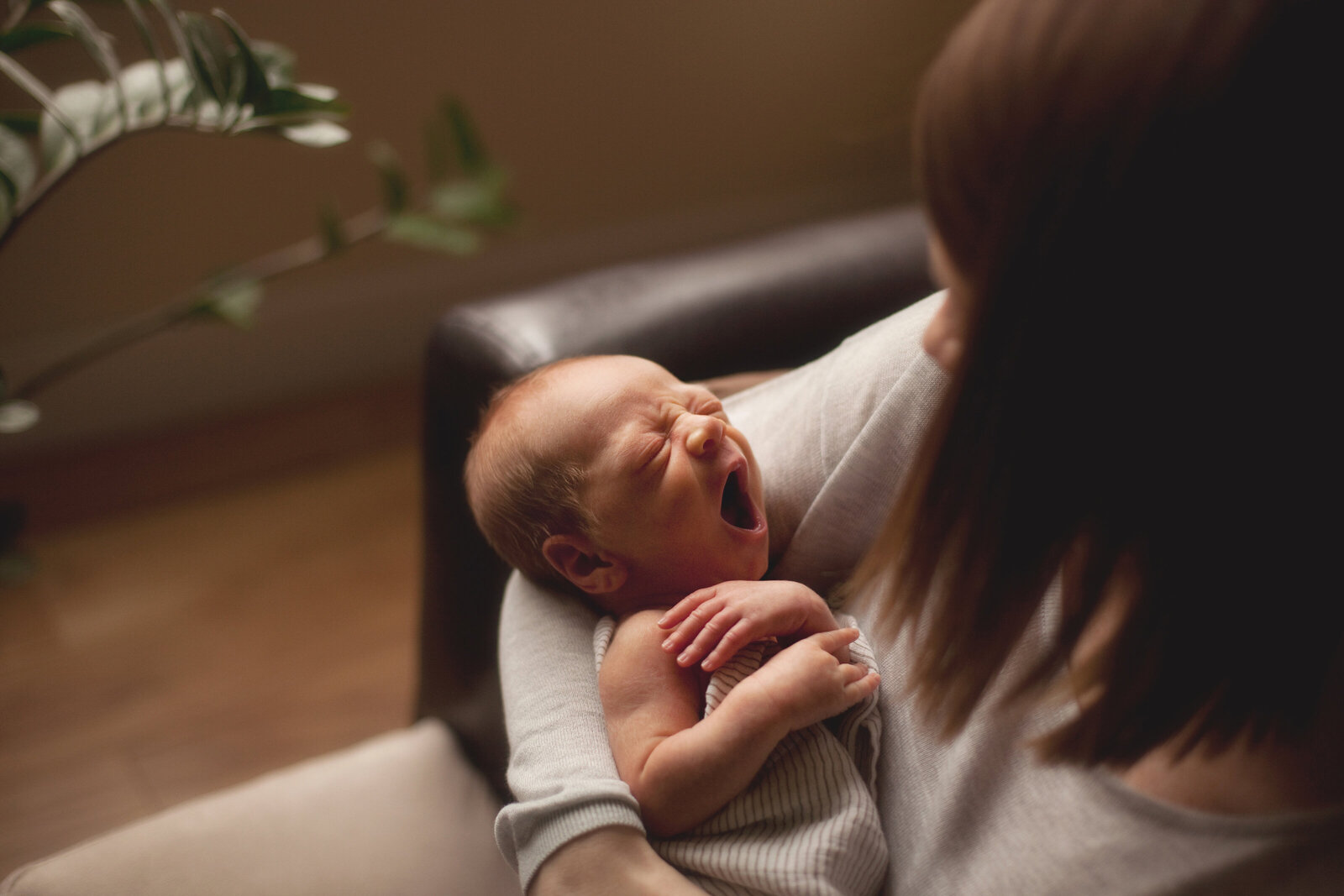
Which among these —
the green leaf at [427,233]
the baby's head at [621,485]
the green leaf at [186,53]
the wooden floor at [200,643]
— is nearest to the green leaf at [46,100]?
the green leaf at [186,53]

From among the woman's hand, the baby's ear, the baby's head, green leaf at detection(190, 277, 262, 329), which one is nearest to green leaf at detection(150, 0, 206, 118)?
green leaf at detection(190, 277, 262, 329)

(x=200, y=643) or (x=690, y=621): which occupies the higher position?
(x=690, y=621)

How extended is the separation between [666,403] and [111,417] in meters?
1.86

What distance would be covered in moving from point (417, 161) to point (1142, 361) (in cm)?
210

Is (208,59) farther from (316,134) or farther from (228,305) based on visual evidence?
(228,305)

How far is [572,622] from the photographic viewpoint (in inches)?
33.3

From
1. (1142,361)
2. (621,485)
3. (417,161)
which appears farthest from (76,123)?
(417,161)

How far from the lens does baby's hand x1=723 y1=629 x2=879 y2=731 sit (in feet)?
2.29

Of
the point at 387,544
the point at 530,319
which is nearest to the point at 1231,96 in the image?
the point at 530,319

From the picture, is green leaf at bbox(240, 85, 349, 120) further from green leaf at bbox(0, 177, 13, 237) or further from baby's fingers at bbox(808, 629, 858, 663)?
baby's fingers at bbox(808, 629, 858, 663)

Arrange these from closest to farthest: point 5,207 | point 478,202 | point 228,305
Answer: point 5,207 → point 228,305 → point 478,202

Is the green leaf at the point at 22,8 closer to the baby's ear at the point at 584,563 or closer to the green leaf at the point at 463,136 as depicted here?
the green leaf at the point at 463,136

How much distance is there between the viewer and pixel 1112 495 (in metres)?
0.54

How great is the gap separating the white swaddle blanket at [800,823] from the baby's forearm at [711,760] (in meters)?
A: 0.02
